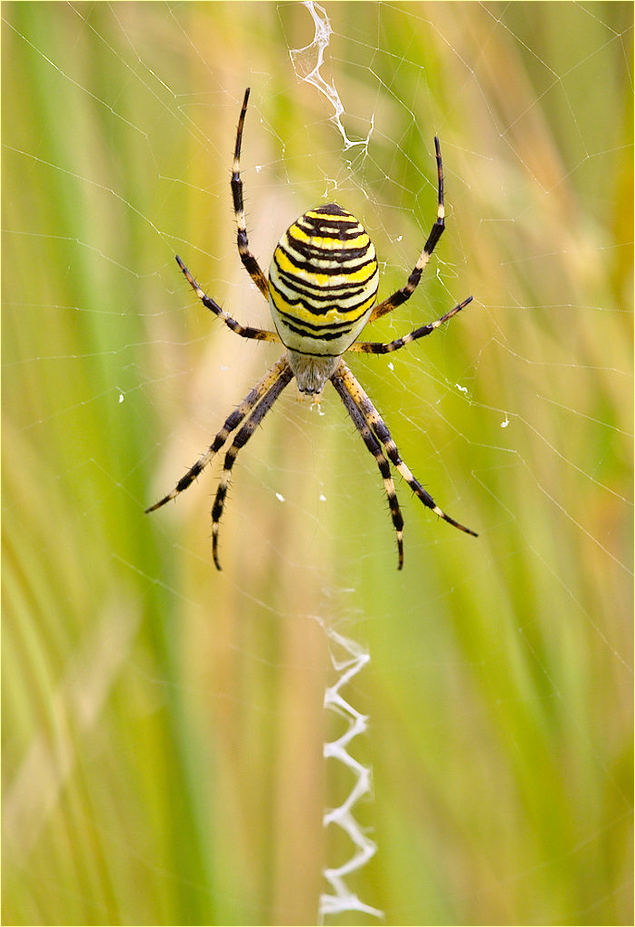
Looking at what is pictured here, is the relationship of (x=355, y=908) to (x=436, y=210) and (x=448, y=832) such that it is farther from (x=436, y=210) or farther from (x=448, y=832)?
(x=436, y=210)

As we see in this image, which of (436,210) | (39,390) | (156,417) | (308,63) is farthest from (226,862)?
(308,63)

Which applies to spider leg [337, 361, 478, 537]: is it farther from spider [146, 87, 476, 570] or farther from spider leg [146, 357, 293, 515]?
spider leg [146, 357, 293, 515]

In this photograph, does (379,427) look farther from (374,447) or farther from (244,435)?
(244,435)

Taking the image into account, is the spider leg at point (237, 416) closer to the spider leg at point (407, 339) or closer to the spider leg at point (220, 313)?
the spider leg at point (220, 313)

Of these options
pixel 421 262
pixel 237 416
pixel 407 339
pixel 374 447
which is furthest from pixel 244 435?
pixel 421 262

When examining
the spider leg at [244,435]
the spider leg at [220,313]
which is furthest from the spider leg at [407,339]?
the spider leg at [244,435]
